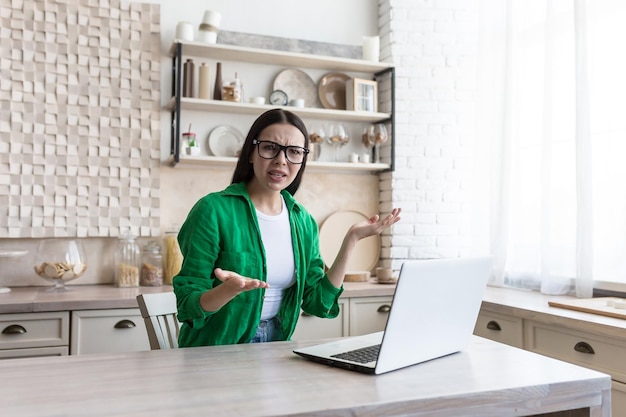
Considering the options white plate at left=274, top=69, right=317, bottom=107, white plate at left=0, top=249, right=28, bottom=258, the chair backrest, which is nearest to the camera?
the chair backrest

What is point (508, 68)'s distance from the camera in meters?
3.54

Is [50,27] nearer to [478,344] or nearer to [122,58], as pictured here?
[122,58]

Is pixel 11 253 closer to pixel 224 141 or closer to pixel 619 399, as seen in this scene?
pixel 224 141

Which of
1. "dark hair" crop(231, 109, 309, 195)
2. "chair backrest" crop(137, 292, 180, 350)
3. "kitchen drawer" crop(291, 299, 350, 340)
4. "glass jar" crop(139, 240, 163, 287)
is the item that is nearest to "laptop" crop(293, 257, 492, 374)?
"chair backrest" crop(137, 292, 180, 350)

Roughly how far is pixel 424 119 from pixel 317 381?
292cm

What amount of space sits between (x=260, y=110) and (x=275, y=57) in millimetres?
358

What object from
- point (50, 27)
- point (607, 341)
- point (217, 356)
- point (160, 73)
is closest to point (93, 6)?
point (50, 27)

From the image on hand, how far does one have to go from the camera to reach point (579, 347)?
7.88 ft

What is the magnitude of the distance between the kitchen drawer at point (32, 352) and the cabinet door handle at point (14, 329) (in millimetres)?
82

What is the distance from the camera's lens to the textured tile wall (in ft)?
10.9

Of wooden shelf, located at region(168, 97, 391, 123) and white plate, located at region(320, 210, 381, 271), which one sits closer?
wooden shelf, located at region(168, 97, 391, 123)

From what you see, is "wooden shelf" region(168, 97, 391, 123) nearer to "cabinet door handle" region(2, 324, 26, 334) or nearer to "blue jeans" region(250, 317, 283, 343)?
"cabinet door handle" region(2, 324, 26, 334)

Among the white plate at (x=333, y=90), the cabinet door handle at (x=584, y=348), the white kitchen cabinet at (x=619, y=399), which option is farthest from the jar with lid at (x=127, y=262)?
the white kitchen cabinet at (x=619, y=399)

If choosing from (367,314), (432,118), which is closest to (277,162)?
(367,314)
